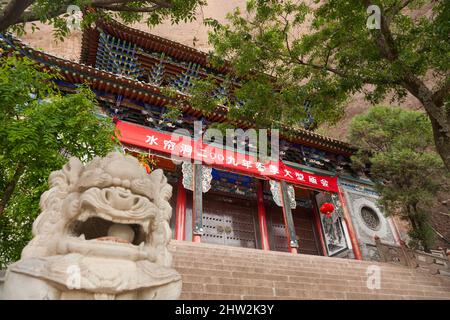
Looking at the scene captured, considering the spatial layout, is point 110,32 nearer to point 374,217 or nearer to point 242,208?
point 242,208

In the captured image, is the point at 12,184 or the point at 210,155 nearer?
the point at 12,184

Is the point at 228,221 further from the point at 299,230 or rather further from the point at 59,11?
the point at 59,11

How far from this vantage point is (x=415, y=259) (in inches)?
308

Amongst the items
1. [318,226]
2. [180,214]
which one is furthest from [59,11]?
[318,226]

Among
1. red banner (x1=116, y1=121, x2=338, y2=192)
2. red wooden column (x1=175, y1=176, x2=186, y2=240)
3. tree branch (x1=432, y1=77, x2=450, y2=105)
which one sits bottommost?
tree branch (x1=432, y1=77, x2=450, y2=105)

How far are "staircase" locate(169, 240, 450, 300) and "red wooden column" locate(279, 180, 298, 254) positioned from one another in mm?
1602

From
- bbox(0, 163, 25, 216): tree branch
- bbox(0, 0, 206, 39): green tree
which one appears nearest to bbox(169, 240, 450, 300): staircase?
bbox(0, 163, 25, 216): tree branch

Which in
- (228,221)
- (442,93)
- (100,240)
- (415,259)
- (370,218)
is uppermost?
(370,218)

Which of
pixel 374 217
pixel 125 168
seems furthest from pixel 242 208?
pixel 125 168

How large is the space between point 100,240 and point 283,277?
4.27 meters

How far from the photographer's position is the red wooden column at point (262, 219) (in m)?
9.81

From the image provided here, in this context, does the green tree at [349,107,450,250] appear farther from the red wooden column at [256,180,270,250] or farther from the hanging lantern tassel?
the red wooden column at [256,180,270,250]

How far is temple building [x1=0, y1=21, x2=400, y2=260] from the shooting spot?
8.03 m
